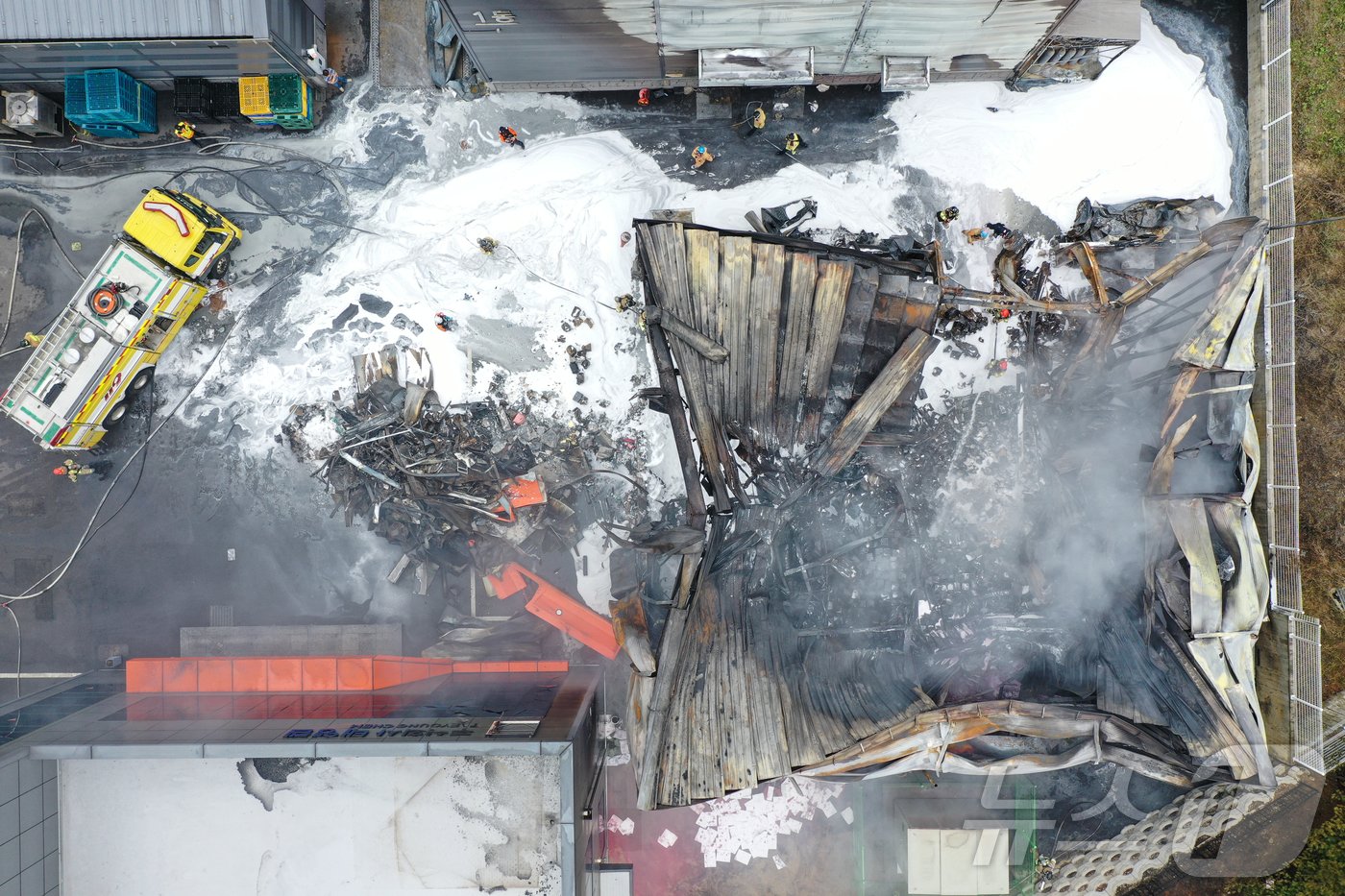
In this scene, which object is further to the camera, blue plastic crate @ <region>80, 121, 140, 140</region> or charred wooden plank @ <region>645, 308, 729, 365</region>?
blue plastic crate @ <region>80, 121, 140, 140</region>

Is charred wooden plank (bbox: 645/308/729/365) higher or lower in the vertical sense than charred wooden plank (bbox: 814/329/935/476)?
higher

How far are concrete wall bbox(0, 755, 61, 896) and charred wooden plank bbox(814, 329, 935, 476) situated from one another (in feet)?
41.3

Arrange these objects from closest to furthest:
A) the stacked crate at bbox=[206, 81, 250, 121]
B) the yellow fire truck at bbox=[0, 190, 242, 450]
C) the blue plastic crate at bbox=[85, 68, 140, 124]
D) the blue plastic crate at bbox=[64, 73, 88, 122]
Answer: the yellow fire truck at bbox=[0, 190, 242, 450]
the blue plastic crate at bbox=[85, 68, 140, 124]
the blue plastic crate at bbox=[64, 73, 88, 122]
the stacked crate at bbox=[206, 81, 250, 121]

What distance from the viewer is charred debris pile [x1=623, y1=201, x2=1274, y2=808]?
33.4 feet

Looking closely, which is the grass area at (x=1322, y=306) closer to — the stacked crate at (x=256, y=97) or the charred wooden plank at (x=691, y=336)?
the charred wooden plank at (x=691, y=336)

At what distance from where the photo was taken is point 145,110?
1312 centimetres

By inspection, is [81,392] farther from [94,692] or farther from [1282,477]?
[1282,477]

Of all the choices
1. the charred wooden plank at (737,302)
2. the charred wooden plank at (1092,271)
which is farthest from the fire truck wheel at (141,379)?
the charred wooden plank at (1092,271)

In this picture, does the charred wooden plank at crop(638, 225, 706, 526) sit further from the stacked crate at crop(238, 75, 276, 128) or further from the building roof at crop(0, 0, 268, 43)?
the building roof at crop(0, 0, 268, 43)

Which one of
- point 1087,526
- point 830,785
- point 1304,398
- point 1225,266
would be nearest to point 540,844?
point 830,785

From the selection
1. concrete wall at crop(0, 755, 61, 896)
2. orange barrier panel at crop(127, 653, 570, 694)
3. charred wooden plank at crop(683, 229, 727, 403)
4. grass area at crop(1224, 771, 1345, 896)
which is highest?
charred wooden plank at crop(683, 229, 727, 403)

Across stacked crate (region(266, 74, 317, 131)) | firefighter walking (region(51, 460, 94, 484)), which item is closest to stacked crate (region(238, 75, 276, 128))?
stacked crate (region(266, 74, 317, 131))

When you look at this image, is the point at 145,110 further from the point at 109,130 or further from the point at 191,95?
the point at 191,95

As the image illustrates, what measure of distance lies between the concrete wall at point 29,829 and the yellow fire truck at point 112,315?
5.58 metres
